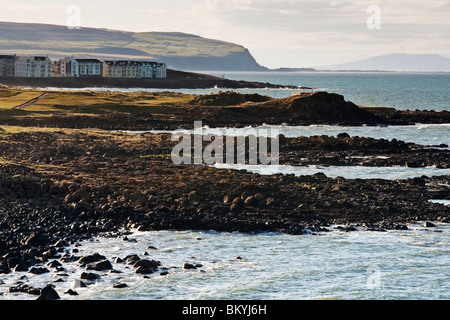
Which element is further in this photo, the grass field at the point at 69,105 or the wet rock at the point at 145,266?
the grass field at the point at 69,105

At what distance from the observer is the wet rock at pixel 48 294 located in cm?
2095

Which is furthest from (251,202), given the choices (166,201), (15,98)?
(15,98)

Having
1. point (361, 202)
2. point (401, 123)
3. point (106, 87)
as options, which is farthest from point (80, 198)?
point (106, 87)

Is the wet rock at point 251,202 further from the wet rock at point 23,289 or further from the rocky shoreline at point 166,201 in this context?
the wet rock at point 23,289

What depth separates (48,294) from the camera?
21.1m

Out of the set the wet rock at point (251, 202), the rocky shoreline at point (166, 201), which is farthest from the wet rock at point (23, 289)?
the wet rock at point (251, 202)

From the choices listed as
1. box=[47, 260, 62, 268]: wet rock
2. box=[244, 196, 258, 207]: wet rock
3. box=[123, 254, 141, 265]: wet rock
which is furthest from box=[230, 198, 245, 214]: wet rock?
box=[47, 260, 62, 268]: wet rock

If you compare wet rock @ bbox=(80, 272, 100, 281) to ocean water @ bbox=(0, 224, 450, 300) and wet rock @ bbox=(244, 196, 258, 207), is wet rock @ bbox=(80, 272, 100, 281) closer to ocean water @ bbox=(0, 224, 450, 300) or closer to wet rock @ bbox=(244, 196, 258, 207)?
ocean water @ bbox=(0, 224, 450, 300)

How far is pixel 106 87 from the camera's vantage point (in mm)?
189500

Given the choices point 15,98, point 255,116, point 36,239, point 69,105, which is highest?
point 15,98

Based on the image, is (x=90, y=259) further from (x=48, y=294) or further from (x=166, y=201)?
(x=166, y=201)

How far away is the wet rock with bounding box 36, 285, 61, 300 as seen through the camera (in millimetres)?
20953
